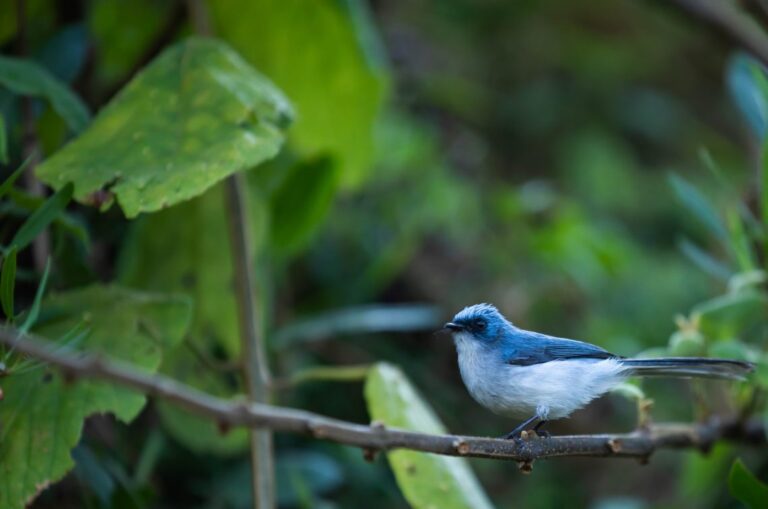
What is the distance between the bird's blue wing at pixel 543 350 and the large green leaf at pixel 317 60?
106 cm

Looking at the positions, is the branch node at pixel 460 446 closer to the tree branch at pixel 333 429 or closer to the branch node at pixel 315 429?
the tree branch at pixel 333 429

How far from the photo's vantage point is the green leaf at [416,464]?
1.89m

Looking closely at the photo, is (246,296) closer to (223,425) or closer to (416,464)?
(416,464)

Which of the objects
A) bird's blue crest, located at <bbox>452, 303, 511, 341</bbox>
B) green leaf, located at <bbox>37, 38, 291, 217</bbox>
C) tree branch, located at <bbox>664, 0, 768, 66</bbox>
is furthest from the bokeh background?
bird's blue crest, located at <bbox>452, 303, 511, 341</bbox>

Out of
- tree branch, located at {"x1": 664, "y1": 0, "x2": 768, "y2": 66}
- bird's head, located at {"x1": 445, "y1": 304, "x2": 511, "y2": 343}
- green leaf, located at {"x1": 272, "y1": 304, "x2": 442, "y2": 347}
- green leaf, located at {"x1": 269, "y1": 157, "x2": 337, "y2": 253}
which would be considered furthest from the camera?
green leaf, located at {"x1": 272, "y1": 304, "x2": 442, "y2": 347}

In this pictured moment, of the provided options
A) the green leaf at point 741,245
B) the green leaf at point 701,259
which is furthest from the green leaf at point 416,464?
the green leaf at point 741,245

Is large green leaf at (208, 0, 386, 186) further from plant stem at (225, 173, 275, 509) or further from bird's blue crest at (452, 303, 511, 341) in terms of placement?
bird's blue crest at (452, 303, 511, 341)

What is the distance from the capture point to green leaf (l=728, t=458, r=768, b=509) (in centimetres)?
168

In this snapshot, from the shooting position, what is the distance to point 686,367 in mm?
1496

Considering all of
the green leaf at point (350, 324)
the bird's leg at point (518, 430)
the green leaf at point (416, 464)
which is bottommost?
the green leaf at point (416, 464)

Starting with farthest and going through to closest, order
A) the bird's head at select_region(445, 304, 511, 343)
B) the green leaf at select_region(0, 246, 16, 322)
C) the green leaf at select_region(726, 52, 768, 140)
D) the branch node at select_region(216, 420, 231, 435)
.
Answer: the green leaf at select_region(726, 52, 768, 140), the bird's head at select_region(445, 304, 511, 343), the green leaf at select_region(0, 246, 16, 322), the branch node at select_region(216, 420, 231, 435)

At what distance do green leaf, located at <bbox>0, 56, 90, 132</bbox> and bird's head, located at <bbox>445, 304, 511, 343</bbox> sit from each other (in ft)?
3.44

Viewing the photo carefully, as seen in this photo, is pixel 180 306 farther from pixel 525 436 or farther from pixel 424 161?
pixel 424 161

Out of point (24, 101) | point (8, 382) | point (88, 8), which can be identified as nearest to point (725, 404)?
point (8, 382)
